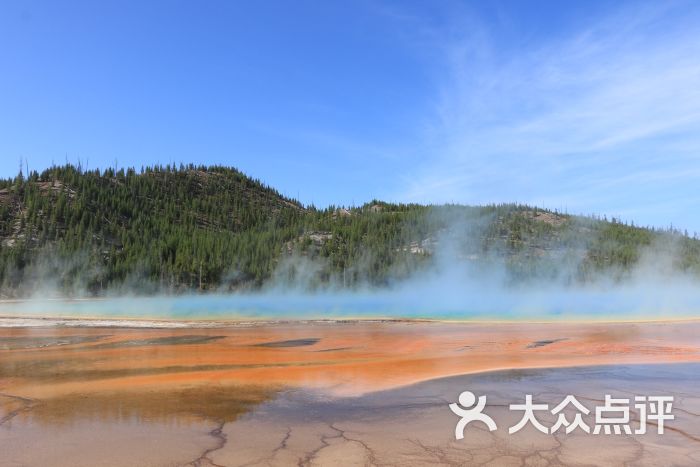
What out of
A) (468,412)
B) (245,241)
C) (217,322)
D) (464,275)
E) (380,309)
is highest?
(245,241)

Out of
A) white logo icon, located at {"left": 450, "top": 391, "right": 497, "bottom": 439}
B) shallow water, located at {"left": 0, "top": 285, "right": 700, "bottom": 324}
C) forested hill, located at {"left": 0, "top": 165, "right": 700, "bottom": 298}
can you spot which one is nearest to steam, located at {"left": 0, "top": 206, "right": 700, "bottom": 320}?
forested hill, located at {"left": 0, "top": 165, "right": 700, "bottom": 298}

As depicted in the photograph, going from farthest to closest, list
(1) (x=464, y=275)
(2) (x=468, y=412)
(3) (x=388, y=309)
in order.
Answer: (1) (x=464, y=275), (3) (x=388, y=309), (2) (x=468, y=412)

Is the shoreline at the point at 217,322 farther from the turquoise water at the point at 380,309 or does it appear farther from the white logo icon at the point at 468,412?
the white logo icon at the point at 468,412

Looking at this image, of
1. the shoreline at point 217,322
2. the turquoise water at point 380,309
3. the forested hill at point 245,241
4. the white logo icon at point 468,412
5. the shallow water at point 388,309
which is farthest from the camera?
the forested hill at point 245,241

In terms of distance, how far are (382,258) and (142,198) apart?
61091mm

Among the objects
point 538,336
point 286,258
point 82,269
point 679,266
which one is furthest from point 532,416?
A: point 679,266

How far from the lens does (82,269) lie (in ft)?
266

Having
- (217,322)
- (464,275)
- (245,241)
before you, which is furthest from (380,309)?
(245,241)

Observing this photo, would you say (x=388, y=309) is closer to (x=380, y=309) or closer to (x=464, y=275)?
(x=380, y=309)

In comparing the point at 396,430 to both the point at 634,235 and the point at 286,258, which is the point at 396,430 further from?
the point at 634,235

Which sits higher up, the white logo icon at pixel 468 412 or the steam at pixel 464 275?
the steam at pixel 464 275

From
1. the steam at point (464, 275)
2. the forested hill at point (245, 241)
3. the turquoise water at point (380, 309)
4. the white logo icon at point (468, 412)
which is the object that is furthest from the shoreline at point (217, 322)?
the forested hill at point (245, 241)

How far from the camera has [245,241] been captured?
4097 inches

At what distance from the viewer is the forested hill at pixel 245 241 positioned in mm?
84250
